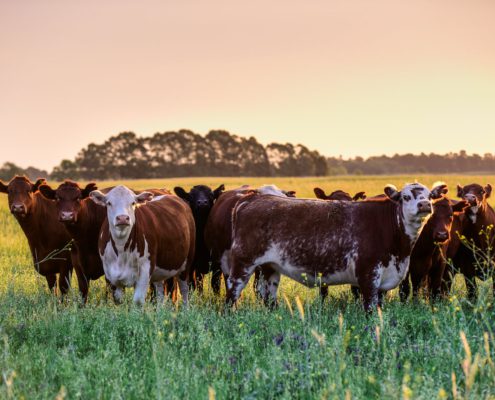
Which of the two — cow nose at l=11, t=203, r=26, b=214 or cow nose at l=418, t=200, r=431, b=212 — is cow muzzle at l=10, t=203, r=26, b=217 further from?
cow nose at l=418, t=200, r=431, b=212

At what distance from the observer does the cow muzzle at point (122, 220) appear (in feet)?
27.0

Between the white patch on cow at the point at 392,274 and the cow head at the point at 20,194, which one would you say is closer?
the white patch on cow at the point at 392,274

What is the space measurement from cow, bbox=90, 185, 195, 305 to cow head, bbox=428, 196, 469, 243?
3777mm

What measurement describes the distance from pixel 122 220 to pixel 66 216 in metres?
1.35

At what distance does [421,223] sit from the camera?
831cm

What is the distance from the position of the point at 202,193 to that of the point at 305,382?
694 cm

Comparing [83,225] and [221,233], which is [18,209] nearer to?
[83,225]

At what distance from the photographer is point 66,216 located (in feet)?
30.1

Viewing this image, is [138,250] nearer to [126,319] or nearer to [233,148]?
[126,319]

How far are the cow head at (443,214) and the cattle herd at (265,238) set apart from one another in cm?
1

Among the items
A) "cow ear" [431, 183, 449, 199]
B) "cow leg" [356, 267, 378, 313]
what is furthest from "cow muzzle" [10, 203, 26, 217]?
"cow ear" [431, 183, 449, 199]

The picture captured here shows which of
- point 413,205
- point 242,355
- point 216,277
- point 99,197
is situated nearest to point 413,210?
point 413,205

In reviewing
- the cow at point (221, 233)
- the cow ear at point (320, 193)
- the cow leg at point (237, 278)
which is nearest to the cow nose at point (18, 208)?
the cow at point (221, 233)

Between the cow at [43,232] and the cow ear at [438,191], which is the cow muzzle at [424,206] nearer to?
the cow ear at [438,191]
